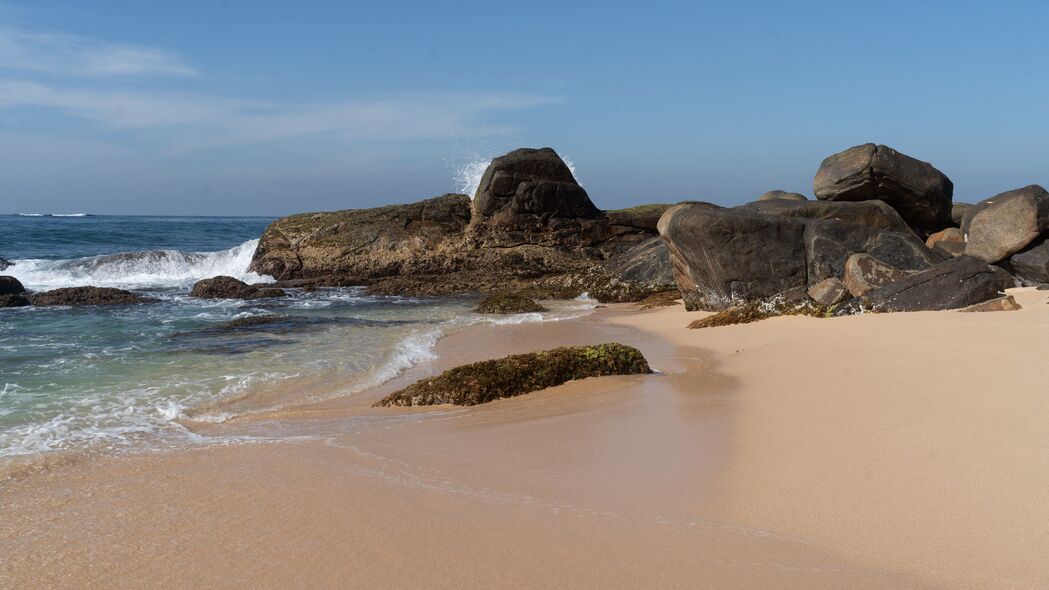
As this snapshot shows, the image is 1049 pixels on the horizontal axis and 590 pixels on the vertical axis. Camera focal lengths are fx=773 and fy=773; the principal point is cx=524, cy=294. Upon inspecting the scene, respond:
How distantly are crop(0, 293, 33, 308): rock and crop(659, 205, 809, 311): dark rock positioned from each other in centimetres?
1358

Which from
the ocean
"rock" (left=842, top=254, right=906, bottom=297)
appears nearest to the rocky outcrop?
"rock" (left=842, top=254, right=906, bottom=297)

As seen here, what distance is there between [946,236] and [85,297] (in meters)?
17.6

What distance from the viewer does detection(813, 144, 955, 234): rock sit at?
14.1 metres

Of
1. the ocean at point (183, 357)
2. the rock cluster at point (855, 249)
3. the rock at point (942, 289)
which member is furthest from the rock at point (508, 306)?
the rock at point (942, 289)

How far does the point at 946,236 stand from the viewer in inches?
586

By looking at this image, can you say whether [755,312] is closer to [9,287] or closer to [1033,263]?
[1033,263]

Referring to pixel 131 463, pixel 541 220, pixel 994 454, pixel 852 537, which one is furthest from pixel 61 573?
pixel 541 220

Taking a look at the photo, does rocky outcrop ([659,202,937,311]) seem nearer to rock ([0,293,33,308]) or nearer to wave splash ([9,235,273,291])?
rock ([0,293,33,308])

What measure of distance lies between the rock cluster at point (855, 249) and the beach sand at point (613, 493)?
3.18 m

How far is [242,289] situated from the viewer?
59.1 feet

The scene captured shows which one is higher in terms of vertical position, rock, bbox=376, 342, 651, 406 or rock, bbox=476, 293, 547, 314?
rock, bbox=476, 293, 547, 314

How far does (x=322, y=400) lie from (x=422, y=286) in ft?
38.3

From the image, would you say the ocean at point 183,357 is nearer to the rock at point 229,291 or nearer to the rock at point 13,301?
the rock at point 229,291

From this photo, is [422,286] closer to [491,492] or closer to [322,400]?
[322,400]
